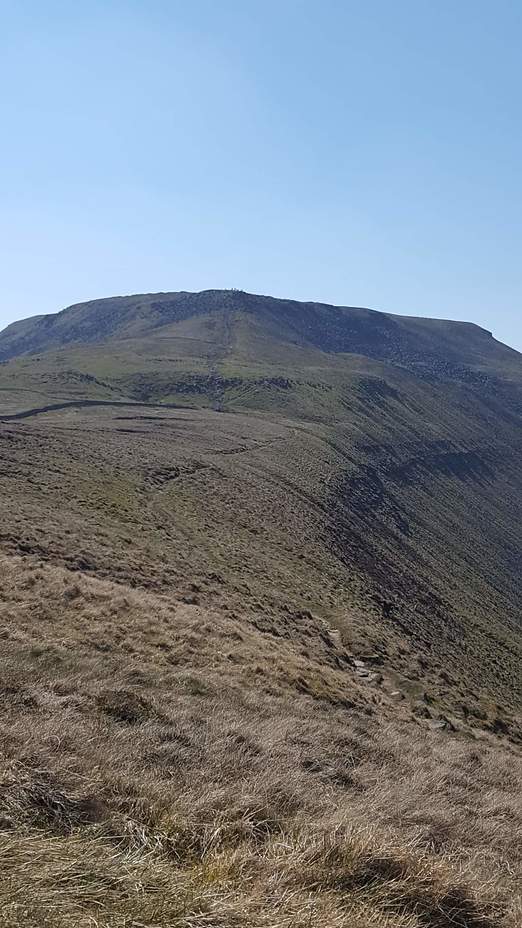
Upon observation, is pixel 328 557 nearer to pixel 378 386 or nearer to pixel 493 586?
pixel 493 586

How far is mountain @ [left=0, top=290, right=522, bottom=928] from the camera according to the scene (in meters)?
5.07

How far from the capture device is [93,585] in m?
18.8

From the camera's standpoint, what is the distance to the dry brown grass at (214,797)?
4273mm

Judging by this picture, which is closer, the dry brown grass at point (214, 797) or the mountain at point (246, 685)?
the dry brown grass at point (214, 797)

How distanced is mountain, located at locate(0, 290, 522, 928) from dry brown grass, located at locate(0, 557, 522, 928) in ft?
0.12

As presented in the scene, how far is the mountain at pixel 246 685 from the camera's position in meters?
5.07

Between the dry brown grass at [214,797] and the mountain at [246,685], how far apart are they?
0.04 meters

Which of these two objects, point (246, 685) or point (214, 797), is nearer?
point (214, 797)

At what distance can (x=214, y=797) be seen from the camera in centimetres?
665

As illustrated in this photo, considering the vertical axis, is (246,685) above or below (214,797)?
below

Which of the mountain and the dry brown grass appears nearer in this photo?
the dry brown grass

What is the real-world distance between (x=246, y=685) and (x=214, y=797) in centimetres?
766

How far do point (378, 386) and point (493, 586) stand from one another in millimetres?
78154

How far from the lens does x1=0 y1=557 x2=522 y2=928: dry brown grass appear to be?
427 cm
